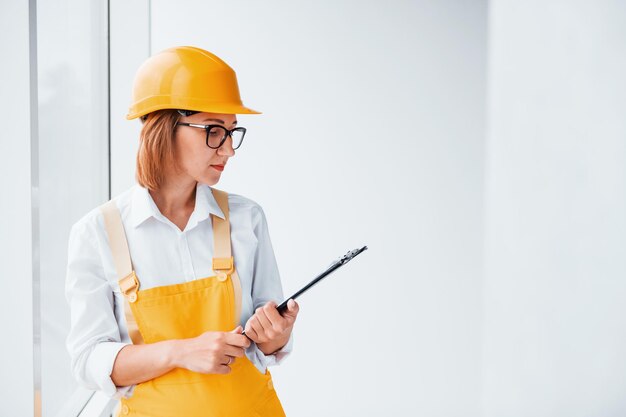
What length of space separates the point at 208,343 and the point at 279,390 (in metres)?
1.81

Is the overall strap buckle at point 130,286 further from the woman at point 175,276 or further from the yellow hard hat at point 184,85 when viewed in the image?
the yellow hard hat at point 184,85

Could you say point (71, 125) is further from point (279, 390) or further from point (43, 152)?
point (279, 390)

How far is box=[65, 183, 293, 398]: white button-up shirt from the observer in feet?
3.43

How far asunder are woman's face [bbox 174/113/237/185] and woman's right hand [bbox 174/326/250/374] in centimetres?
29

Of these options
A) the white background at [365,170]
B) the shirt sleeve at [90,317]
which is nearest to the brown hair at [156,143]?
the shirt sleeve at [90,317]

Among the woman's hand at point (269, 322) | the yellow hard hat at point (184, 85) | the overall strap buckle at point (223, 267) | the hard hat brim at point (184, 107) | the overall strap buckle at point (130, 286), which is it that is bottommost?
the woman's hand at point (269, 322)

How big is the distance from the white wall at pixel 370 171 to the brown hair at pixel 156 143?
1.45 metres

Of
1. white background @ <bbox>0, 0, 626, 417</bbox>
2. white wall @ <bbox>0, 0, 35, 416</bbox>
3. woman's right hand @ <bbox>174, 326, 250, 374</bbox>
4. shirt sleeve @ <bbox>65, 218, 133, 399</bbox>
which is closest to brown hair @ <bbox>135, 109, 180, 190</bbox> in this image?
shirt sleeve @ <bbox>65, 218, 133, 399</bbox>

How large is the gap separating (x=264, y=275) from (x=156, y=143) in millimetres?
352

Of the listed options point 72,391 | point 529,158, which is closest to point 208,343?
point 529,158

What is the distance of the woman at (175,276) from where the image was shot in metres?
1.05

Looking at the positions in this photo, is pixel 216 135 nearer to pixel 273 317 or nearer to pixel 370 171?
pixel 273 317

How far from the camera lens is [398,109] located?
2600 mm

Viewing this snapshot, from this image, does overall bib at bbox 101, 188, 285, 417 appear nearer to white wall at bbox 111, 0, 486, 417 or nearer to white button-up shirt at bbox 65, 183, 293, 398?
white button-up shirt at bbox 65, 183, 293, 398
